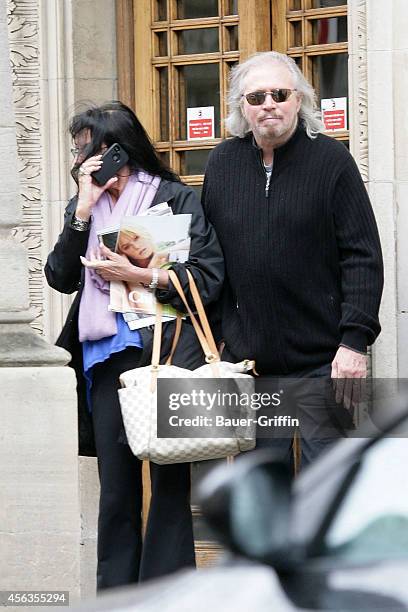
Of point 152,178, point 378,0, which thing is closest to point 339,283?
point 152,178

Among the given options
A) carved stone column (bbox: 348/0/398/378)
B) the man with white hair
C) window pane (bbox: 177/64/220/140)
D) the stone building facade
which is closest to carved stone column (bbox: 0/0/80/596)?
the man with white hair

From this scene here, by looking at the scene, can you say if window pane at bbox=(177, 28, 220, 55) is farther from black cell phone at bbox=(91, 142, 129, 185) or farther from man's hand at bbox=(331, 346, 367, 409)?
man's hand at bbox=(331, 346, 367, 409)

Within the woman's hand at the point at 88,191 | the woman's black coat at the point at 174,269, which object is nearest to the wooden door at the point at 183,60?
the woman's black coat at the point at 174,269

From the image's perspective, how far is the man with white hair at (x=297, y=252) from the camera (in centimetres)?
524

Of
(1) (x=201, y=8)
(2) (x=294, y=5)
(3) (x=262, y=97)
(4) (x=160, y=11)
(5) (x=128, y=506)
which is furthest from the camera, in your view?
(4) (x=160, y=11)

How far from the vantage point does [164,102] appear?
25.5ft

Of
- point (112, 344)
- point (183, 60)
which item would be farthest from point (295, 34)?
point (112, 344)

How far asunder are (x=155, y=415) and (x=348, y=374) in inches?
26.1

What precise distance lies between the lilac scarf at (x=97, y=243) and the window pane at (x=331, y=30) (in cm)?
211

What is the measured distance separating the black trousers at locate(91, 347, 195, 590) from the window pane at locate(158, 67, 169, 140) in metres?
2.51

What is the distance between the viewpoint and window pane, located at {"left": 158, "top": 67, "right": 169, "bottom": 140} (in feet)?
25.5

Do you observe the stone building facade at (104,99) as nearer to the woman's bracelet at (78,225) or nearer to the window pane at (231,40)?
the window pane at (231,40)

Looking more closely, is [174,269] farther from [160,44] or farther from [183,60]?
[160,44]

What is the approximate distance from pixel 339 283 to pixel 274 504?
2594mm
